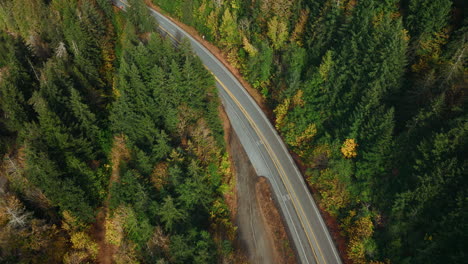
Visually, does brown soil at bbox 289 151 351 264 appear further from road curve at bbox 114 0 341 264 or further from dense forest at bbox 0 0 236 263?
dense forest at bbox 0 0 236 263

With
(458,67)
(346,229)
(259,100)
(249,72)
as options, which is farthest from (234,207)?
(458,67)

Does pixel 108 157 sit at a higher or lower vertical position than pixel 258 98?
lower

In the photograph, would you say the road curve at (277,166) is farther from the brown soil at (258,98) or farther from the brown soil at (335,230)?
the brown soil at (258,98)

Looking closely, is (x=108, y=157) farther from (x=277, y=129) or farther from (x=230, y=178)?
(x=277, y=129)

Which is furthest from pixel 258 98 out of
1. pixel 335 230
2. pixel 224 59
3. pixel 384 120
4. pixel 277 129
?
pixel 335 230

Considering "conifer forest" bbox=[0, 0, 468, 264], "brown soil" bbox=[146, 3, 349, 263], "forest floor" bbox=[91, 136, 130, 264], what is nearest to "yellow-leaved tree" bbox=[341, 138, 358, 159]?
"conifer forest" bbox=[0, 0, 468, 264]

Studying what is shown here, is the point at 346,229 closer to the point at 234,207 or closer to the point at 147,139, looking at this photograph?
the point at 234,207
